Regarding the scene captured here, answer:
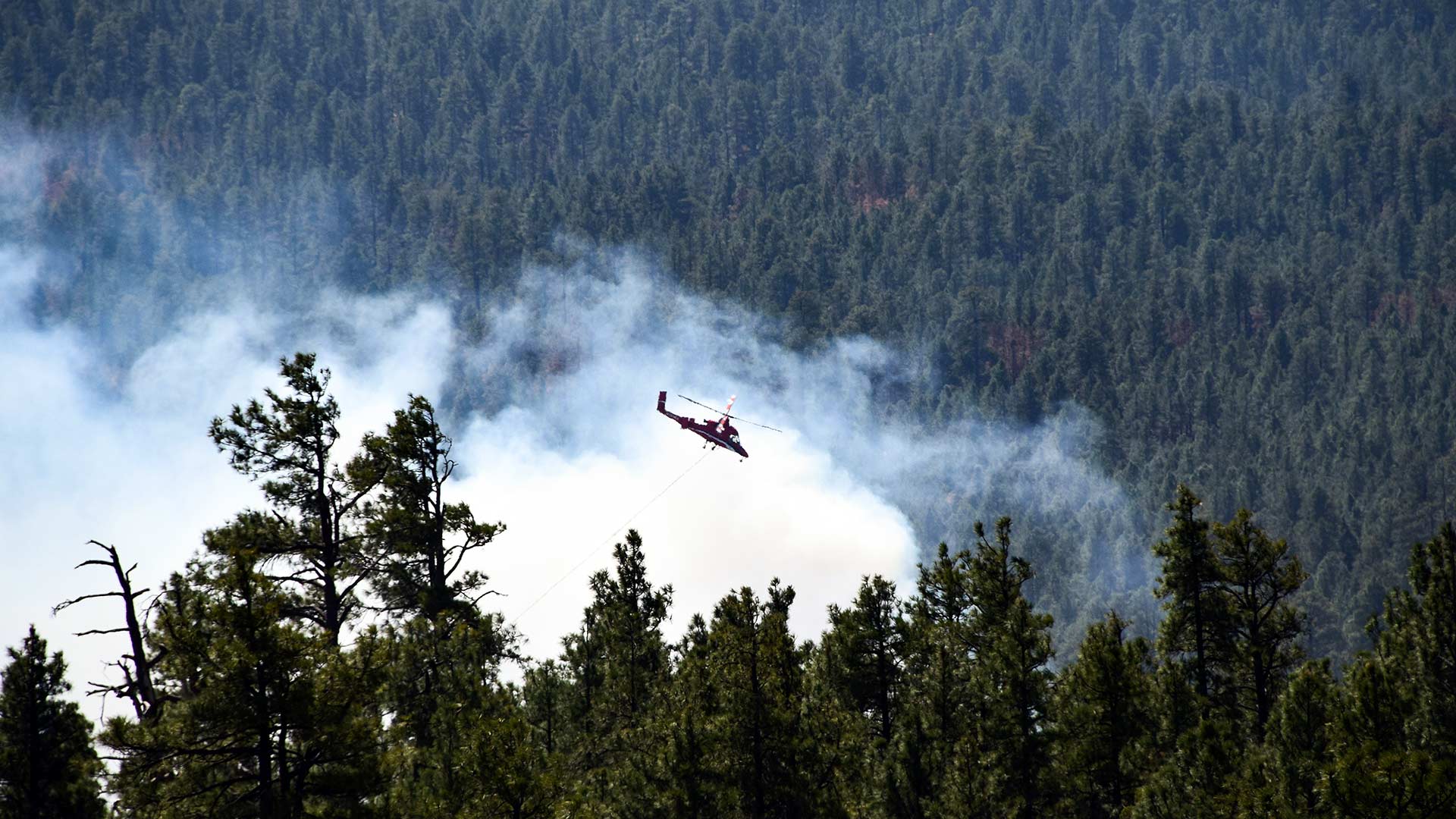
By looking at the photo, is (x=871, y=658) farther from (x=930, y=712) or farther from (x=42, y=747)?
(x=42, y=747)

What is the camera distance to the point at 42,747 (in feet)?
129

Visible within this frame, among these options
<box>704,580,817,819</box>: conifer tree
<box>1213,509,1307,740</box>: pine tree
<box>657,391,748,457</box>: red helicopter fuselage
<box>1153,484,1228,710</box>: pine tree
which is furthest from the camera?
<box>657,391,748,457</box>: red helicopter fuselage

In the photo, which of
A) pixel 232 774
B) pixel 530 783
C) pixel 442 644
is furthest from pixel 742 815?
pixel 232 774

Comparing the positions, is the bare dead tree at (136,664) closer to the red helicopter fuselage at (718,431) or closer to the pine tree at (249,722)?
the pine tree at (249,722)

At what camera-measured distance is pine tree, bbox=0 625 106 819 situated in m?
38.8

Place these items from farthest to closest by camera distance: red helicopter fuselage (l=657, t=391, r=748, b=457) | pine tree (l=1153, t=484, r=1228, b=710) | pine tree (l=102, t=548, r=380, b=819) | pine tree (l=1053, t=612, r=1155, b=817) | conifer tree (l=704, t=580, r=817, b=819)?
red helicopter fuselage (l=657, t=391, r=748, b=457), pine tree (l=1153, t=484, r=1228, b=710), pine tree (l=1053, t=612, r=1155, b=817), conifer tree (l=704, t=580, r=817, b=819), pine tree (l=102, t=548, r=380, b=819)

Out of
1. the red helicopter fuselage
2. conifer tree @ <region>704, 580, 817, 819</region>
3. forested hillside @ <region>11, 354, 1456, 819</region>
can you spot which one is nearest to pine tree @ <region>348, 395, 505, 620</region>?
forested hillside @ <region>11, 354, 1456, 819</region>

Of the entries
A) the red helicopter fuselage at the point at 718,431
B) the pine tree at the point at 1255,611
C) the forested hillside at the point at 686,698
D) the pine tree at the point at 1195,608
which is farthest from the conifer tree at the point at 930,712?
the red helicopter fuselage at the point at 718,431

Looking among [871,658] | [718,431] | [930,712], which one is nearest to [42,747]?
[930,712]

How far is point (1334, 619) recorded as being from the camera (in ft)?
654

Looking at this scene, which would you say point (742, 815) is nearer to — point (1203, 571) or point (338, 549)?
point (338, 549)

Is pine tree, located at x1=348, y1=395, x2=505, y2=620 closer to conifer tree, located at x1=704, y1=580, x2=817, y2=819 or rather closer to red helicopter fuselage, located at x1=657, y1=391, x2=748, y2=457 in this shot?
conifer tree, located at x1=704, y1=580, x2=817, y2=819

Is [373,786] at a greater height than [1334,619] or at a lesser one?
lesser

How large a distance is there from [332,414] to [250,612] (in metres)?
13.7
